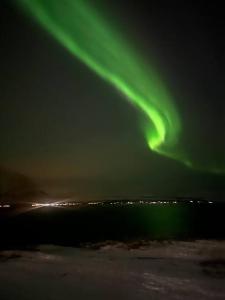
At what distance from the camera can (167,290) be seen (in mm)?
13852

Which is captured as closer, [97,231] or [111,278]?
[111,278]

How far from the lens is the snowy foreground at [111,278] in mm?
13359

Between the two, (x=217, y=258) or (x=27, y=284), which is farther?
(x=217, y=258)

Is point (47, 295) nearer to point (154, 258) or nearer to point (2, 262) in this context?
point (2, 262)

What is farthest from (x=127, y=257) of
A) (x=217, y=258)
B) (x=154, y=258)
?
(x=217, y=258)

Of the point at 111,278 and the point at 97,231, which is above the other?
the point at 97,231

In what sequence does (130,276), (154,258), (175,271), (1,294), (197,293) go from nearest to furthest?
(1,294), (197,293), (130,276), (175,271), (154,258)

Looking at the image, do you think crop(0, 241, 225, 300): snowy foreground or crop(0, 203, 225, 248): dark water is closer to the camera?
crop(0, 241, 225, 300): snowy foreground

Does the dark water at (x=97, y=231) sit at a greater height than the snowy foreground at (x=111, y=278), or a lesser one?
greater

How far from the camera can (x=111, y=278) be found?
16203mm

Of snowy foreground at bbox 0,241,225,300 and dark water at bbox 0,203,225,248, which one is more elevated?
dark water at bbox 0,203,225,248

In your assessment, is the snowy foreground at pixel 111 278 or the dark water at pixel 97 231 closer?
the snowy foreground at pixel 111 278

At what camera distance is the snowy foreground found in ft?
43.8

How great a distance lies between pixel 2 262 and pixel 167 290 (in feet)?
34.3
